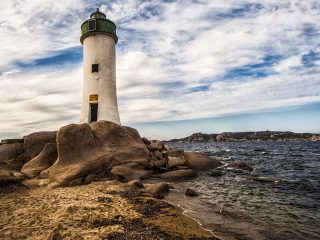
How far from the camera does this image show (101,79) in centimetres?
2012

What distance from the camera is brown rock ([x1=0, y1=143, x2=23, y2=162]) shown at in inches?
658

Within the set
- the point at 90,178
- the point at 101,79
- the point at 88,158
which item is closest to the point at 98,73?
the point at 101,79

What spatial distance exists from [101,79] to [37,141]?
627cm

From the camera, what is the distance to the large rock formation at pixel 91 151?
12711 mm

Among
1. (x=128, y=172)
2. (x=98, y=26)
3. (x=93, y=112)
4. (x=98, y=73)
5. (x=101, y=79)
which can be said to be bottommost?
(x=128, y=172)

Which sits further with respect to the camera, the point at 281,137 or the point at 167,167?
the point at 281,137

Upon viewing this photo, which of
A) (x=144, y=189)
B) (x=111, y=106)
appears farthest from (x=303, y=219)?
(x=111, y=106)

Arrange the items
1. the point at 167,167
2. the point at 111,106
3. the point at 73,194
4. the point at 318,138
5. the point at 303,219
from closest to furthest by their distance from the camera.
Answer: the point at 303,219, the point at 73,194, the point at 167,167, the point at 111,106, the point at 318,138

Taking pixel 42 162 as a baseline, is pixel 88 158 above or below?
above

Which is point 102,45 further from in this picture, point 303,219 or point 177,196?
point 303,219

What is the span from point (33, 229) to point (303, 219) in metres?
7.51

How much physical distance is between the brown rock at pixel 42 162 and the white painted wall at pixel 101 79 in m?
5.18

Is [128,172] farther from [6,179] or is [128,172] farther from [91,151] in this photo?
[6,179]

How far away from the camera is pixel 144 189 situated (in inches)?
440
